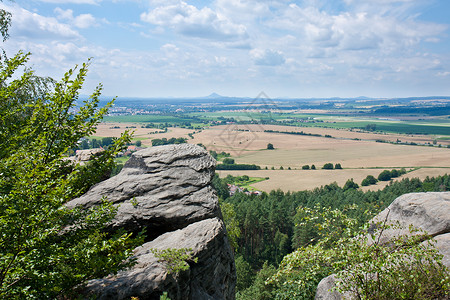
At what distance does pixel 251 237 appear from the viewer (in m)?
63.3

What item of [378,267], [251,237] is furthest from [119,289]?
[251,237]

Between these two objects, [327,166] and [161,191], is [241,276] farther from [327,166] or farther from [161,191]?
[327,166]

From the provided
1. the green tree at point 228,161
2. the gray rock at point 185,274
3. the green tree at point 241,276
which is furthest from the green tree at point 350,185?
the gray rock at point 185,274

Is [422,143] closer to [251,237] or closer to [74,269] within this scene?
[251,237]

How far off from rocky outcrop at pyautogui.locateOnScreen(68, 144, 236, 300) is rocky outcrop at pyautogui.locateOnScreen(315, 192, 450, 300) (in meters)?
4.73

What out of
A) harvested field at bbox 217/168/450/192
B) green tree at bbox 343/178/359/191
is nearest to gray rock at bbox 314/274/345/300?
harvested field at bbox 217/168/450/192

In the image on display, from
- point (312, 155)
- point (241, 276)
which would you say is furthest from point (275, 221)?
point (312, 155)

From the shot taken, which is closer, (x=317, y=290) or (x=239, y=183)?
(x=317, y=290)

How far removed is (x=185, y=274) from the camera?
10.7 m

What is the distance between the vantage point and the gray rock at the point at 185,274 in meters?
9.24

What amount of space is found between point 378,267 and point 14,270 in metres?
8.86

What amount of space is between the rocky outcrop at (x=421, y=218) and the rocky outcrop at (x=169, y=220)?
4726 mm

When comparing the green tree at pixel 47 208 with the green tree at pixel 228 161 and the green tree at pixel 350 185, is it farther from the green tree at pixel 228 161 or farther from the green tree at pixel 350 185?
the green tree at pixel 228 161

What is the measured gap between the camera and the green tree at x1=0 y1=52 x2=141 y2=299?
7.03m
